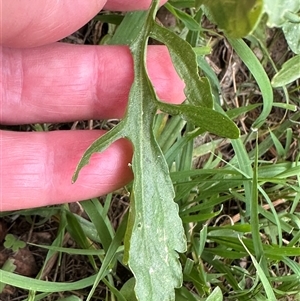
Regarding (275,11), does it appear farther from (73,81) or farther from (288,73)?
(73,81)

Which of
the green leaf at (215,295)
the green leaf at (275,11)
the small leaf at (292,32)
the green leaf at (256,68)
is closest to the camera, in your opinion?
the green leaf at (275,11)

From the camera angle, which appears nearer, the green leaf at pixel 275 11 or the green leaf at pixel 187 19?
the green leaf at pixel 275 11

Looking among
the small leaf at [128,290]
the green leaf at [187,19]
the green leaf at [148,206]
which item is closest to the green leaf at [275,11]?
the green leaf at [148,206]

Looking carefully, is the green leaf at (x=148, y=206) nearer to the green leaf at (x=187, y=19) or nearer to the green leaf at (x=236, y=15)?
the green leaf at (x=187, y=19)

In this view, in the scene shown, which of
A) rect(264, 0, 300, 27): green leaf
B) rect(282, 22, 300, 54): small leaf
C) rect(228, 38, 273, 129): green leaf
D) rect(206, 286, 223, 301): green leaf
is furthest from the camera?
rect(228, 38, 273, 129): green leaf

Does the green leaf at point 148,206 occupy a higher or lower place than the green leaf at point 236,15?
lower

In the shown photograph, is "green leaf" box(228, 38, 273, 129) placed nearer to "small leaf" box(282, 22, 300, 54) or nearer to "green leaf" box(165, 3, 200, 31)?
"green leaf" box(165, 3, 200, 31)

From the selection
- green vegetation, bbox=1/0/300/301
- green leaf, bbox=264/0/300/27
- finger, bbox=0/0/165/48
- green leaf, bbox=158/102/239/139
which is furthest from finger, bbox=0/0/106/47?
green leaf, bbox=264/0/300/27
